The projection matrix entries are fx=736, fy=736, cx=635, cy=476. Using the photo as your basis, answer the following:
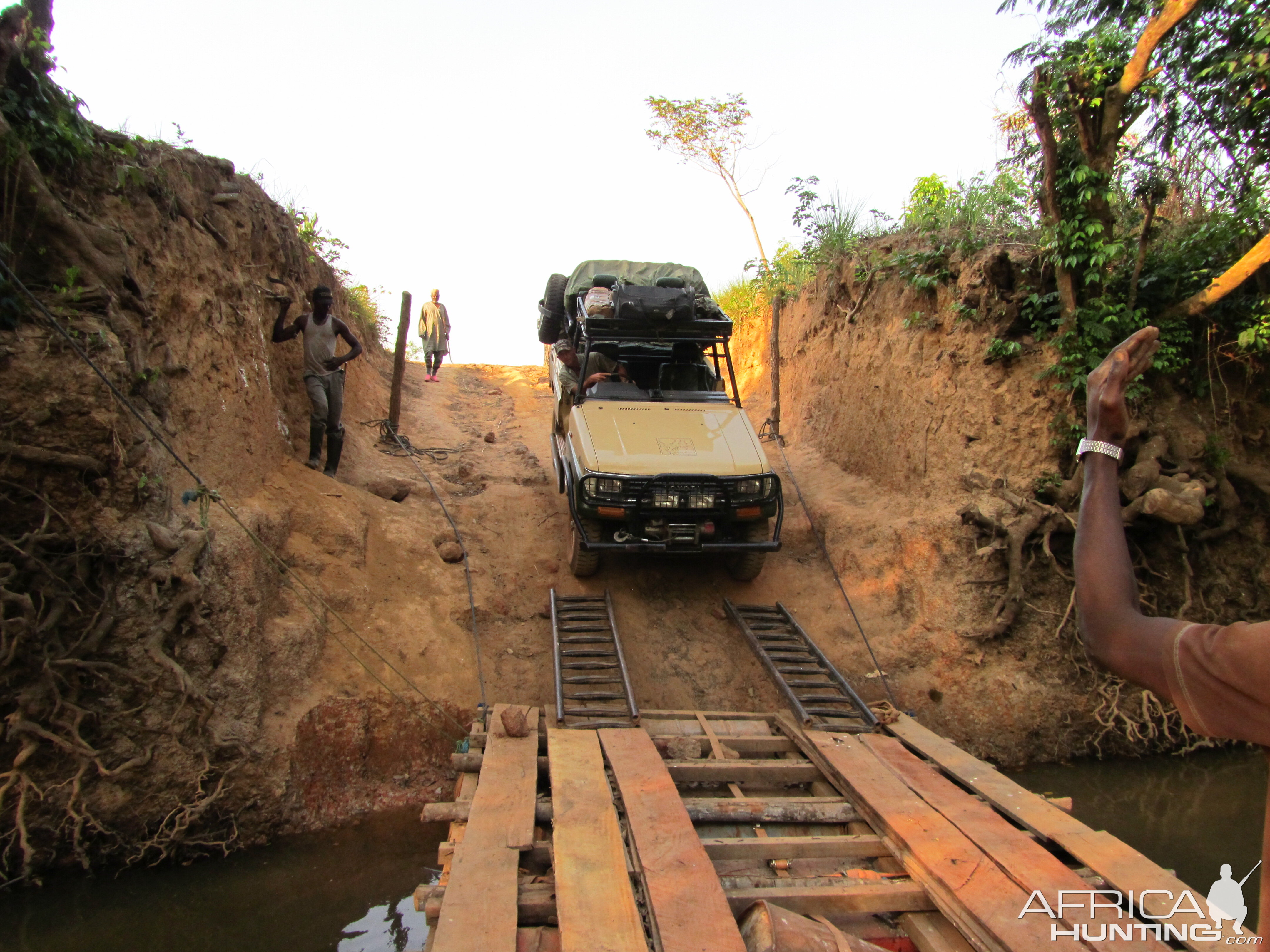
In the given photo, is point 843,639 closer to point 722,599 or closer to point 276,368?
point 722,599

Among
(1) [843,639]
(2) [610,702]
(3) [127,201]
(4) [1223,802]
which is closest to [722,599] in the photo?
(1) [843,639]

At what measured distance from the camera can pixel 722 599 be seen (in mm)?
6875

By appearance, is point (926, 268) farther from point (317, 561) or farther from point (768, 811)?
point (317, 561)

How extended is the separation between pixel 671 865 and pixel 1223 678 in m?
2.20

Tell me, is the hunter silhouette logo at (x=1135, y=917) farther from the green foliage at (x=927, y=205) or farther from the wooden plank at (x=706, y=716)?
the green foliage at (x=927, y=205)

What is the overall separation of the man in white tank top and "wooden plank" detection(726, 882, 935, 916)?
19.2ft

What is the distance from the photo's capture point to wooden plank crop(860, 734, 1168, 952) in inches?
98.6

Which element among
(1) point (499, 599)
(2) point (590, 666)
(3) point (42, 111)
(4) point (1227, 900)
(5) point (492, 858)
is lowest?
(4) point (1227, 900)

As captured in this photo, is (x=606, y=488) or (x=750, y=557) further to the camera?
(x=750, y=557)

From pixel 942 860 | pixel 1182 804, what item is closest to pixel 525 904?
pixel 942 860

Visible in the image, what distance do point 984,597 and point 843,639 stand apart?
4.15 feet

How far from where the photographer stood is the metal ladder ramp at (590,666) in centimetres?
474

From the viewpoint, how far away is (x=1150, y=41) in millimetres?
6000

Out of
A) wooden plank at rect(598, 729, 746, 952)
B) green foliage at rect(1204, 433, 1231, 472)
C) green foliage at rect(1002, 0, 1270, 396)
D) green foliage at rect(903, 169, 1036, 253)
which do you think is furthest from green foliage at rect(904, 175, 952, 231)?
wooden plank at rect(598, 729, 746, 952)
